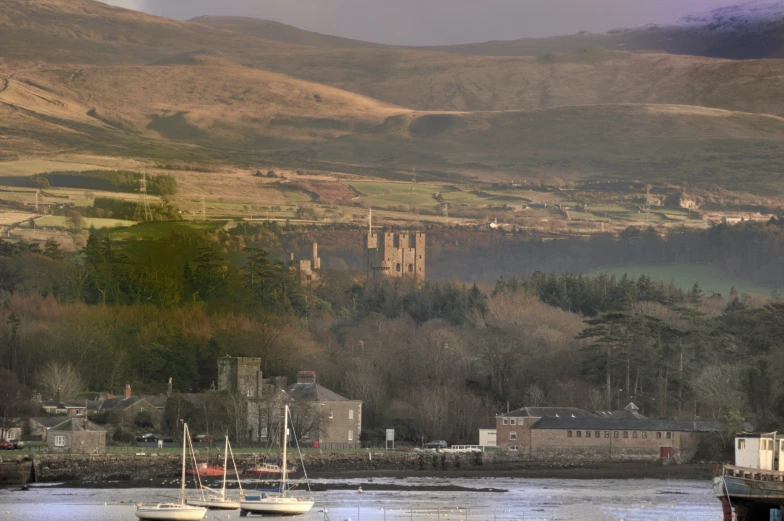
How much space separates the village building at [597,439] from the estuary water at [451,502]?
10946 mm

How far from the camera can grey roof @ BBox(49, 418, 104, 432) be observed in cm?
8738

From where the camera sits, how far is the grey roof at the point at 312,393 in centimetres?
9994

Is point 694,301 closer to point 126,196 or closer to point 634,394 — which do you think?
point 634,394

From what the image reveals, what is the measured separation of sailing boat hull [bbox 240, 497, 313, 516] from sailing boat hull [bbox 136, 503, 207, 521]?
3.56 metres

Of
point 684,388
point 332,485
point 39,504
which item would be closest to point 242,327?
point 684,388

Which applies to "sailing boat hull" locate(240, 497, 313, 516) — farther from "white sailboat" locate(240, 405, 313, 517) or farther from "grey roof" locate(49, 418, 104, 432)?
"grey roof" locate(49, 418, 104, 432)

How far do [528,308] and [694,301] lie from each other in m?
15.6

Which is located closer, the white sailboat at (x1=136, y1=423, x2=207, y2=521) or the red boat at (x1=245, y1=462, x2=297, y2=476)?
the white sailboat at (x1=136, y1=423, x2=207, y2=521)

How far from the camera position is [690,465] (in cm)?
9581

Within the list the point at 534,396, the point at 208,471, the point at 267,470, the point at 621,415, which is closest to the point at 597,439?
the point at 621,415

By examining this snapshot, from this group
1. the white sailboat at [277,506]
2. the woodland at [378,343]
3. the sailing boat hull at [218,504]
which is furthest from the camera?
the woodland at [378,343]

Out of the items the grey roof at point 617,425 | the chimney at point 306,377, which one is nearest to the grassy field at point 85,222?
the chimney at point 306,377

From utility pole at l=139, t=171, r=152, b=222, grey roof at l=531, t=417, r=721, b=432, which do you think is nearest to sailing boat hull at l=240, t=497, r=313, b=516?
grey roof at l=531, t=417, r=721, b=432

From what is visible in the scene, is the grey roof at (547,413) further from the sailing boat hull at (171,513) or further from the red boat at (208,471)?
the sailing boat hull at (171,513)
